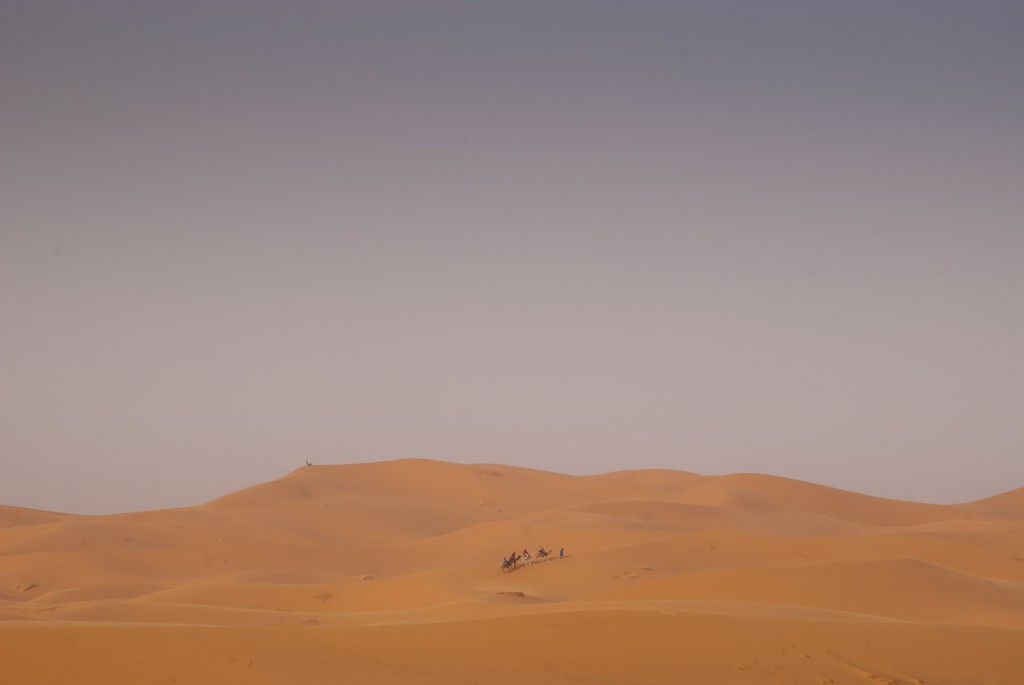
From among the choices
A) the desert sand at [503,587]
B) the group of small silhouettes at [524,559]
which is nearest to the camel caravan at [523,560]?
the group of small silhouettes at [524,559]

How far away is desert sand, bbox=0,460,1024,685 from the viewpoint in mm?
8695

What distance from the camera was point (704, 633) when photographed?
9.98 m

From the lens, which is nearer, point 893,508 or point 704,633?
point 704,633

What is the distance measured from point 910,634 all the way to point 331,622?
965 cm

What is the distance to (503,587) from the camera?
2119 centimetres

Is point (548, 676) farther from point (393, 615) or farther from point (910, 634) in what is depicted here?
point (393, 615)

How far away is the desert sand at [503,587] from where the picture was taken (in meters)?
8.70

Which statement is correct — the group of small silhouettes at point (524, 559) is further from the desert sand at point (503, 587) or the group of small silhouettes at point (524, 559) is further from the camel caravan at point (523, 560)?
the desert sand at point (503, 587)

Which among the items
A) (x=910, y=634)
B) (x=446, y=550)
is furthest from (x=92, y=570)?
(x=910, y=634)

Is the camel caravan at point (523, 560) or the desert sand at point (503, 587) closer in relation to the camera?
the desert sand at point (503, 587)

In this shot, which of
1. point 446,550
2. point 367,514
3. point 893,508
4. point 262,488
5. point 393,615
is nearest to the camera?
point 393,615

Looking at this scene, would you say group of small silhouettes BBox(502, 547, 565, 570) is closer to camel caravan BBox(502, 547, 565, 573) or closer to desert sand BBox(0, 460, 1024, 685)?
camel caravan BBox(502, 547, 565, 573)

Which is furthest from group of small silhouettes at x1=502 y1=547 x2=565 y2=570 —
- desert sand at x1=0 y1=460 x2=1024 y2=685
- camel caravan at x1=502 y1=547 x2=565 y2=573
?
desert sand at x1=0 y1=460 x2=1024 y2=685

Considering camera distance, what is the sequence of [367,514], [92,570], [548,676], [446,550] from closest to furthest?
[548,676], [92,570], [446,550], [367,514]
